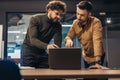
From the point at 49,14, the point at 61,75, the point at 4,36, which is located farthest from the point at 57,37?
the point at 4,36

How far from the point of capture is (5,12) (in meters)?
5.42

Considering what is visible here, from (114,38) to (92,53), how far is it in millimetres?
2920

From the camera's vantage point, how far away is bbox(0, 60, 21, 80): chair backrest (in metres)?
1.01

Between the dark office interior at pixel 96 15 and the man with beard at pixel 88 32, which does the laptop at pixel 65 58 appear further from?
the dark office interior at pixel 96 15

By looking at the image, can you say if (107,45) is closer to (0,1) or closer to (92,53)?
(0,1)

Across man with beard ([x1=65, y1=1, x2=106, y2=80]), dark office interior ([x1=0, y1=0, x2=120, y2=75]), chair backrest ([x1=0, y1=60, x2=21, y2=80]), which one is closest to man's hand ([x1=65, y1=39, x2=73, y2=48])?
man with beard ([x1=65, y1=1, x2=106, y2=80])

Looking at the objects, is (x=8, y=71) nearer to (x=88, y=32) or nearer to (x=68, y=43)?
(x=68, y=43)

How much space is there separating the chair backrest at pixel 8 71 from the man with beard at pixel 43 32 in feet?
5.09

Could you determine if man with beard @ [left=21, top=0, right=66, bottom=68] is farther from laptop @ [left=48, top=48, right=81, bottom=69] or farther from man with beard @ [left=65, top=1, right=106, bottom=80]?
laptop @ [left=48, top=48, right=81, bottom=69]

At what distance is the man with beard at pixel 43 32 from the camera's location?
2.60 metres

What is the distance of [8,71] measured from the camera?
3.30ft

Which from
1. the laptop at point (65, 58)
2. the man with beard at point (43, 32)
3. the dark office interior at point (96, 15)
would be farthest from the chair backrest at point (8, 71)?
the dark office interior at point (96, 15)

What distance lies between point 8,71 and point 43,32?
1.72m

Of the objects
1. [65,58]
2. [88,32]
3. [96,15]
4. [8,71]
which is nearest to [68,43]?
[88,32]
